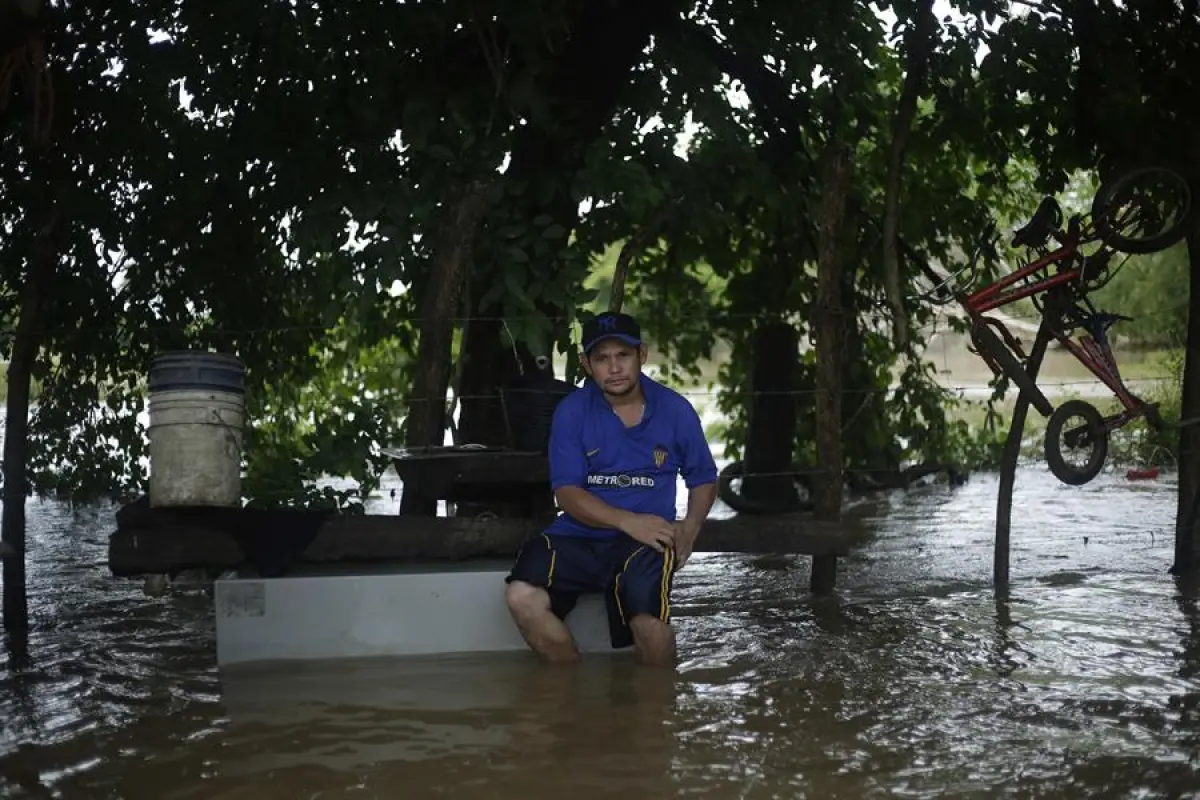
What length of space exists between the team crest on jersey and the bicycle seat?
272cm

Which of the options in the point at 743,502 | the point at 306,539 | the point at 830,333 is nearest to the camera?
the point at 306,539

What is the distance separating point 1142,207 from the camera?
732cm

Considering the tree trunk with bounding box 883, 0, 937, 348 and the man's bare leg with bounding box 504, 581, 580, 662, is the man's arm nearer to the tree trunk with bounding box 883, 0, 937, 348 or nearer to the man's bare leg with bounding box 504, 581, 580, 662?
the man's bare leg with bounding box 504, 581, 580, 662

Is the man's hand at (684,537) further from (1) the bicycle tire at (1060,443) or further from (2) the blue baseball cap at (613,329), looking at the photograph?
(1) the bicycle tire at (1060,443)

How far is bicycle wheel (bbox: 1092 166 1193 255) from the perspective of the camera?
716cm

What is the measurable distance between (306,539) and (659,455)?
1.43 metres

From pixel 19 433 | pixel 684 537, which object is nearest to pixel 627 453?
pixel 684 537

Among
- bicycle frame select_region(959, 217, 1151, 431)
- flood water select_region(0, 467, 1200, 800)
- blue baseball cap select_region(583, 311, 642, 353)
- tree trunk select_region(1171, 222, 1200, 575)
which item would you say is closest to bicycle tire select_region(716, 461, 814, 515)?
flood water select_region(0, 467, 1200, 800)

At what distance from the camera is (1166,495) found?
11047 mm

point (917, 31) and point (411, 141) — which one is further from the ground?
point (917, 31)

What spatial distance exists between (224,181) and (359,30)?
1.11m

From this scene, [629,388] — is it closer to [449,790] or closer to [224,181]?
[449,790]

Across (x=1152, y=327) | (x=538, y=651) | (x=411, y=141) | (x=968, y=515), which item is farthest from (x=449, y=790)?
(x=1152, y=327)

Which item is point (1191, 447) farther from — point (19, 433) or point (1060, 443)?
point (19, 433)
